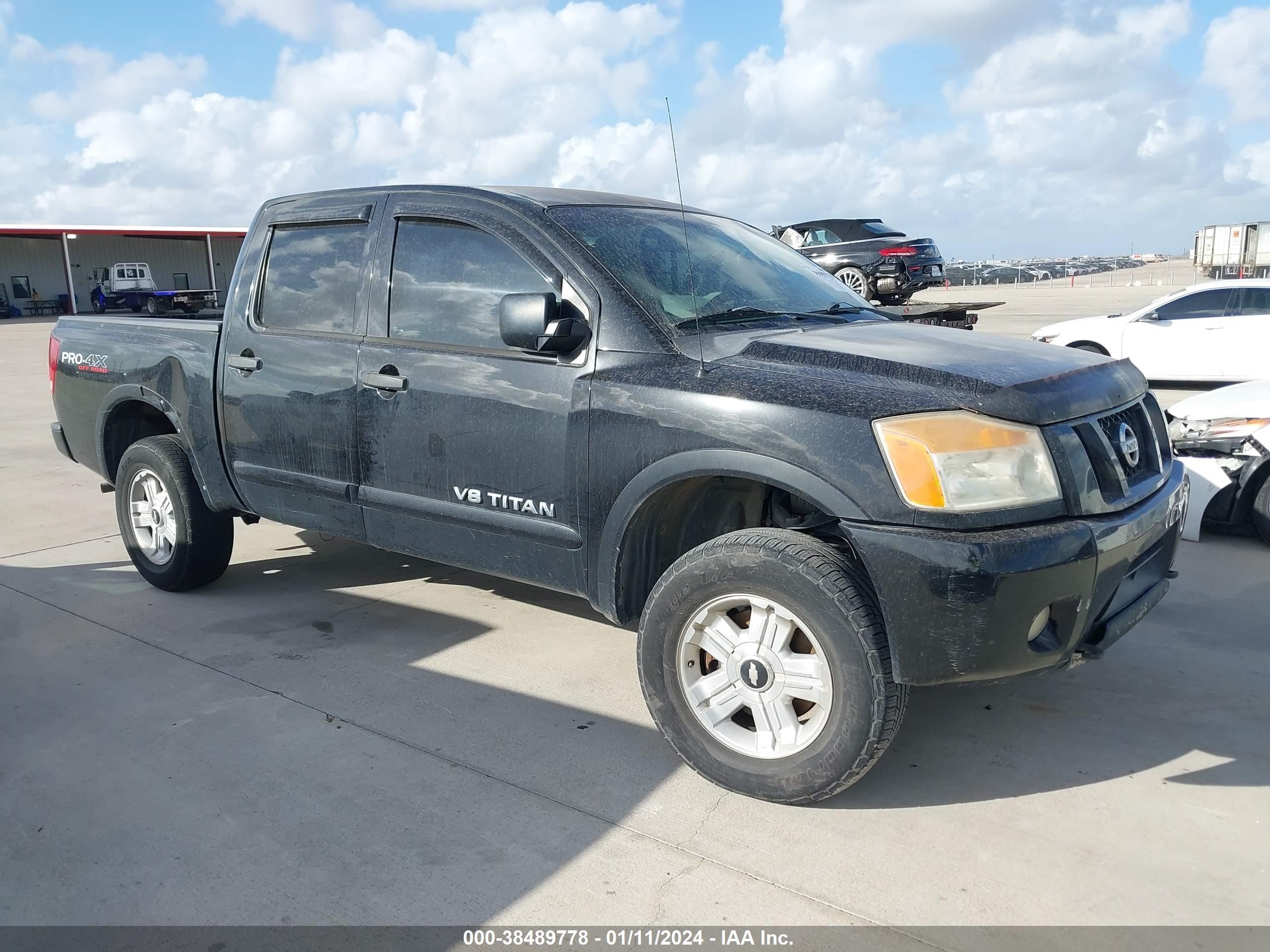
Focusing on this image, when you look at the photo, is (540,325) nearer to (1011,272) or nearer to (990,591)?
(990,591)

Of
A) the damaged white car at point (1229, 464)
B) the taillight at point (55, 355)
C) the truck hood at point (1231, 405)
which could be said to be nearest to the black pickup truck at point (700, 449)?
the taillight at point (55, 355)

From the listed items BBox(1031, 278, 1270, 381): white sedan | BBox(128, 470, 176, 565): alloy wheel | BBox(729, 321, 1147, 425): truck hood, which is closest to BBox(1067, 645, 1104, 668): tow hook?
BBox(729, 321, 1147, 425): truck hood

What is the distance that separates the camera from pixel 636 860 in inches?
110

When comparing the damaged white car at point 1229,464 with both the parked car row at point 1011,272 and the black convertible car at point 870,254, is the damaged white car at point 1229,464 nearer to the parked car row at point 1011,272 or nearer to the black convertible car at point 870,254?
the black convertible car at point 870,254

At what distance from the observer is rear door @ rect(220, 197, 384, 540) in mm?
4094

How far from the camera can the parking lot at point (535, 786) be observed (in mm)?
2646

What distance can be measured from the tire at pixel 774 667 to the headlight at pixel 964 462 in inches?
13.3

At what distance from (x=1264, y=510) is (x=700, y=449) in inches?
164

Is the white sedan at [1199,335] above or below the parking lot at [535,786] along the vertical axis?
above

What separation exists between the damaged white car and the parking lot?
1.02 m

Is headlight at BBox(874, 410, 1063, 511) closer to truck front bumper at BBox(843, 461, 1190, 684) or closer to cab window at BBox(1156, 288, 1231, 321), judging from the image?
truck front bumper at BBox(843, 461, 1190, 684)

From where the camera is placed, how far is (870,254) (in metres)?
17.7

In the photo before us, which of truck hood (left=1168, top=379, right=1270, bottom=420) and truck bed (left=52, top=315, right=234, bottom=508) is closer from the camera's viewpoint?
truck bed (left=52, top=315, right=234, bottom=508)

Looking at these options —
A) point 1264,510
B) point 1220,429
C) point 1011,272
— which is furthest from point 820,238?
point 1011,272
